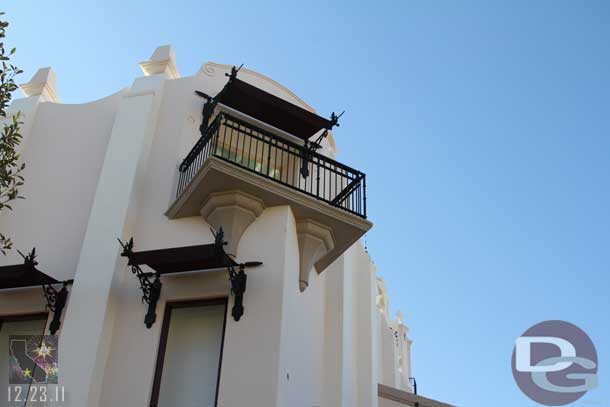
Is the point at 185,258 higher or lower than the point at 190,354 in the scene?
higher

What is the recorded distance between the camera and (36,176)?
37.8 ft

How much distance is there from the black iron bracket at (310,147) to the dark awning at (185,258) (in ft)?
8.54

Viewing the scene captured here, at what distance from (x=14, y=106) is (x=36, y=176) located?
2288 millimetres

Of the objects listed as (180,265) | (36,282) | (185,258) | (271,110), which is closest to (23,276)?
(36,282)

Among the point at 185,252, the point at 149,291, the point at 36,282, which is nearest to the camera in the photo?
the point at 185,252

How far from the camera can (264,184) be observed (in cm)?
948

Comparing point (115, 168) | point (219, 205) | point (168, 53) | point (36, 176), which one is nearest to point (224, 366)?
point (219, 205)

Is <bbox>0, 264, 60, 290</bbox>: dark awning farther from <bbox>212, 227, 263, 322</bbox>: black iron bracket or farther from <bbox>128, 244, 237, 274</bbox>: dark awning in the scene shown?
<bbox>212, 227, 263, 322</bbox>: black iron bracket

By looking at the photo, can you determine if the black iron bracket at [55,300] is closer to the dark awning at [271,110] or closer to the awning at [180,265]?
the awning at [180,265]

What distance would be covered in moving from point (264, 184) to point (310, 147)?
249 cm

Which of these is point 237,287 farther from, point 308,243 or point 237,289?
point 308,243

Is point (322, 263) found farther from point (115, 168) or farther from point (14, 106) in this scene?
point (14, 106)

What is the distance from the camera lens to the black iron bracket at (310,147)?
10.6 meters

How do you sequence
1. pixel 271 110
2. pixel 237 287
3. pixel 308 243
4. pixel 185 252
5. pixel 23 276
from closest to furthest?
pixel 185 252
pixel 237 287
pixel 23 276
pixel 308 243
pixel 271 110
